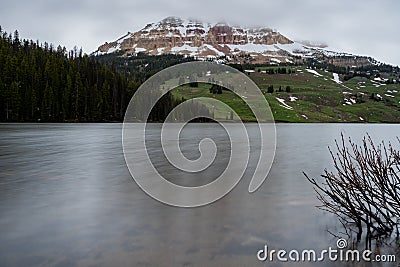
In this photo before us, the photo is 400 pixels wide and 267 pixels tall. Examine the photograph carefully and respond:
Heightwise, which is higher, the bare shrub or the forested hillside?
the forested hillside

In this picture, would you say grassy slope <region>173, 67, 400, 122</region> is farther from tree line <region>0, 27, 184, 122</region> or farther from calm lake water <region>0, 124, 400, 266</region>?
calm lake water <region>0, 124, 400, 266</region>

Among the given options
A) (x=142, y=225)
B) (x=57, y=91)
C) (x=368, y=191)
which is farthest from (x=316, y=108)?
(x=142, y=225)

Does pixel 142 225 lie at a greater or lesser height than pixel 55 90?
lesser

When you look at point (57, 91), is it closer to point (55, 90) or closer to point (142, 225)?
point (55, 90)

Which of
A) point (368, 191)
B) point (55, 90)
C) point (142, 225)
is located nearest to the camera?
point (368, 191)

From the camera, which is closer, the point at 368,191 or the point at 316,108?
the point at 368,191

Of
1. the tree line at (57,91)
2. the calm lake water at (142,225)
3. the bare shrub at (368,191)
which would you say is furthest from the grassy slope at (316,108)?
the bare shrub at (368,191)

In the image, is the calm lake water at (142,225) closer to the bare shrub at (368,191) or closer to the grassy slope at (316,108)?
the bare shrub at (368,191)

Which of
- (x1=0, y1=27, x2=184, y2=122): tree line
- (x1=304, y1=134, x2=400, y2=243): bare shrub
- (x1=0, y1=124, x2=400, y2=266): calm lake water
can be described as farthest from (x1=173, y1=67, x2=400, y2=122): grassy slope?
(x1=304, y1=134, x2=400, y2=243): bare shrub

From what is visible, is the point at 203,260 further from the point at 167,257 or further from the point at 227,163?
the point at 227,163

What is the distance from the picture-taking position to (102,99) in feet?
350

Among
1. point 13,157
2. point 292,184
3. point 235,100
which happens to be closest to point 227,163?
point 292,184

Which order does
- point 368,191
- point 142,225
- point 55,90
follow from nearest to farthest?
point 368,191 < point 142,225 < point 55,90

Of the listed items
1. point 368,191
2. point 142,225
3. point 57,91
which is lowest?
point 142,225
